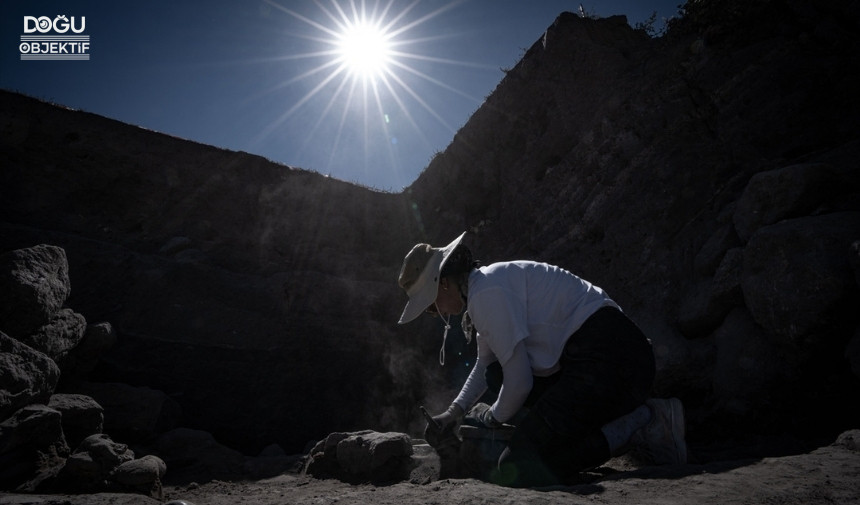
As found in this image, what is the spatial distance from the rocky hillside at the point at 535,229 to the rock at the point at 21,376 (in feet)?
2.80

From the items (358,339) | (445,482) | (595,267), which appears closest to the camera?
(445,482)

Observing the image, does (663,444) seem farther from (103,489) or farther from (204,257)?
(204,257)

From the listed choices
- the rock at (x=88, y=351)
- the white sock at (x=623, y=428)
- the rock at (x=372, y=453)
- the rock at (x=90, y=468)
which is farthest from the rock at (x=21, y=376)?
the white sock at (x=623, y=428)

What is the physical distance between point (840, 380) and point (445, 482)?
224 cm

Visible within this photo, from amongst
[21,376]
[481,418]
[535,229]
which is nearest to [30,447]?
[21,376]

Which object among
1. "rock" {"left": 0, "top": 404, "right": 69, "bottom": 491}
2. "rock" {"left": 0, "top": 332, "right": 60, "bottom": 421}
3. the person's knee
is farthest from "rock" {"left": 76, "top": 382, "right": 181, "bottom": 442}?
the person's knee

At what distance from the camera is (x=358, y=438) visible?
273 cm

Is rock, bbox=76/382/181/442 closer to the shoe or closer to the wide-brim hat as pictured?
the wide-brim hat

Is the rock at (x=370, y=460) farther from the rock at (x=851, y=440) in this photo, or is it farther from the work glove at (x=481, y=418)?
the rock at (x=851, y=440)

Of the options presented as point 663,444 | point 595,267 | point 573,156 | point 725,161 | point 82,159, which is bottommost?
point 663,444

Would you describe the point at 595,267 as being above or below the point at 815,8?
below

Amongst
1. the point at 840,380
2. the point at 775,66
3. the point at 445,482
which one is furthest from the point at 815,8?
the point at 445,482

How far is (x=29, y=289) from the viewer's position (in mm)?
3199

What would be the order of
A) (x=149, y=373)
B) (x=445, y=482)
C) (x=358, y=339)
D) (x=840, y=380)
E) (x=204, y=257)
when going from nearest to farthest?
(x=445, y=482) → (x=840, y=380) → (x=149, y=373) → (x=358, y=339) → (x=204, y=257)
